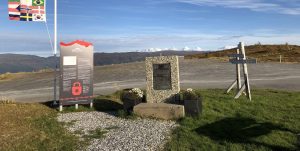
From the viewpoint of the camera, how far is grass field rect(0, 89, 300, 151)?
10328 mm

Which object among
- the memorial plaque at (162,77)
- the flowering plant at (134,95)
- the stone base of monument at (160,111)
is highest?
the memorial plaque at (162,77)

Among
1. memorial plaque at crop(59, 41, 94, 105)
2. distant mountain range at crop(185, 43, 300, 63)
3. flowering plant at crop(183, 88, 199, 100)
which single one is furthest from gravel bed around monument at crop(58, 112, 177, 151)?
distant mountain range at crop(185, 43, 300, 63)

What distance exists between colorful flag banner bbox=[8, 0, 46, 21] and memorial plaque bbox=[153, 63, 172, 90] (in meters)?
6.11

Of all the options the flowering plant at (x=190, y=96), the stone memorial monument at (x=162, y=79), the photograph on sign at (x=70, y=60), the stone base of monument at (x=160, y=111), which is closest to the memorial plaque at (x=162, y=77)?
the stone memorial monument at (x=162, y=79)

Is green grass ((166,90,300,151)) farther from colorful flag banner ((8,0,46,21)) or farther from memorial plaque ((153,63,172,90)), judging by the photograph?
colorful flag banner ((8,0,46,21))

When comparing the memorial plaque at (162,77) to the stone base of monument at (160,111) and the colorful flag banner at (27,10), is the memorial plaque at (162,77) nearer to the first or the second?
the stone base of monument at (160,111)

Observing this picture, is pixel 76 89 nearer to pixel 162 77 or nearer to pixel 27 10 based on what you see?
pixel 162 77

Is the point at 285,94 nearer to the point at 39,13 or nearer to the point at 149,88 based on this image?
the point at 149,88

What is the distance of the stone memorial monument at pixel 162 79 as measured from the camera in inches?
602

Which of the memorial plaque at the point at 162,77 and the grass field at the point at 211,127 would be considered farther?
the memorial plaque at the point at 162,77

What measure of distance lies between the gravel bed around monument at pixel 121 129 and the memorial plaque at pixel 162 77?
2471mm

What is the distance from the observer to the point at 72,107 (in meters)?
16.1

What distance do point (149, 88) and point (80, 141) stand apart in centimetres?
542

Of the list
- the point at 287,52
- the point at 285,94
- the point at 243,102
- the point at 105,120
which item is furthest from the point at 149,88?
the point at 287,52
